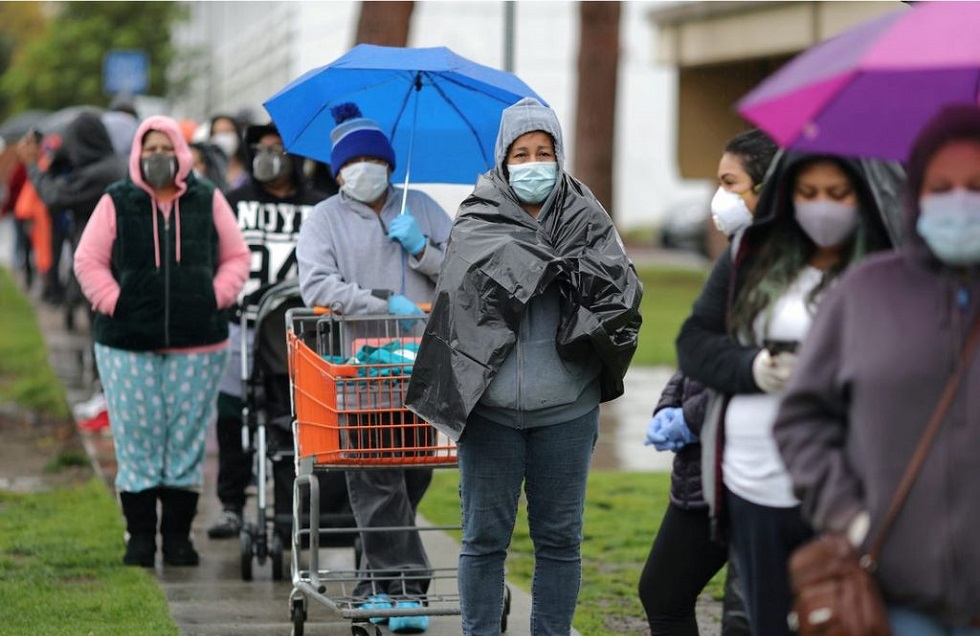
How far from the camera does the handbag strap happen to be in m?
3.71

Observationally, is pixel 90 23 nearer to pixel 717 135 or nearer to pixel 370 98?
pixel 717 135

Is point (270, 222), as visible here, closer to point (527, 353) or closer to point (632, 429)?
point (527, 353)

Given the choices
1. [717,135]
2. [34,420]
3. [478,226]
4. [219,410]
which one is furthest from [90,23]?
[478,226]

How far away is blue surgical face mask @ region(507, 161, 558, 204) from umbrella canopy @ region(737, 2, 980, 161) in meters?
1.74

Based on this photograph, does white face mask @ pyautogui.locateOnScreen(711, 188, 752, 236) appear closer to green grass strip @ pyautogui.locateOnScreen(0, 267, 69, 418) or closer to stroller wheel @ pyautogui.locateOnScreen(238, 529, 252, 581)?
stroller wheel @ pyautogui.locateOnScreen(238, 529, 252, 581)

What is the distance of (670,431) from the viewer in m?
5.38

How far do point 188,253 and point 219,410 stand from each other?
1.14 meters

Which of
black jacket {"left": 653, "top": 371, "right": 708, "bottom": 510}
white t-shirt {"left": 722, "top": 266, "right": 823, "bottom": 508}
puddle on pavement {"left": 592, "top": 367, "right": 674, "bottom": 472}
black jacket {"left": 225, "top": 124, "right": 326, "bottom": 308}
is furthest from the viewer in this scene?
puddle on pavement {"left": 592, "top": 367, "right": 674, "bottom": 472}

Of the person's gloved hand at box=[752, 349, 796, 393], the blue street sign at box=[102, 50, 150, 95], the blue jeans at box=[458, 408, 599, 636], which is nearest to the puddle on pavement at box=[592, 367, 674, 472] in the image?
the blue jeans at box=[458, 408, 599, 636]

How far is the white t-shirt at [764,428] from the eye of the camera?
4379mm

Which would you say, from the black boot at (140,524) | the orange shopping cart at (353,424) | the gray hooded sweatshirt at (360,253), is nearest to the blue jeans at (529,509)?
the orange shopping cart at (353,424)

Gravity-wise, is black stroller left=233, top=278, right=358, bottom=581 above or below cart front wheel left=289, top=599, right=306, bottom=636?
above

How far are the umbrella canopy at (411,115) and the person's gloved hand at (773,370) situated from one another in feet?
11.3

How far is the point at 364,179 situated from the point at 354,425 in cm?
113
